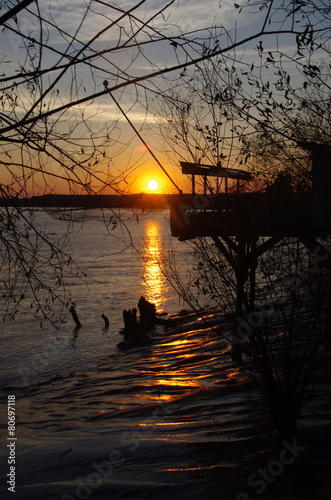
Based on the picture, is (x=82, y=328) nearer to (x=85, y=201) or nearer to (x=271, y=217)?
(x=271, y=217)

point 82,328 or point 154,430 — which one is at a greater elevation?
point 154,430

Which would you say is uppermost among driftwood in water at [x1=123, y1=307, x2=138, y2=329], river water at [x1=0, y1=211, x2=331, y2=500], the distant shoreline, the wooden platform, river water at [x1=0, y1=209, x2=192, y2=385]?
the distant shoreline

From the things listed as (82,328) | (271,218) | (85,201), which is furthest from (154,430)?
(82,328)

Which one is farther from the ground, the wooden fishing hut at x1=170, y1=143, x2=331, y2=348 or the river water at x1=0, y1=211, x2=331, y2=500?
the wooden fishing hut at x1=170, y1=143, x2=331, y2=348

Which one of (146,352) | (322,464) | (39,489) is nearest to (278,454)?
(322,464)

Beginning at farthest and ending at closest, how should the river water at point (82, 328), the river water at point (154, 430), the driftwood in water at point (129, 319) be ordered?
the driftwood in water at point (129, 319) < the river water at point (82, 328) < the river water at point (154, 430)

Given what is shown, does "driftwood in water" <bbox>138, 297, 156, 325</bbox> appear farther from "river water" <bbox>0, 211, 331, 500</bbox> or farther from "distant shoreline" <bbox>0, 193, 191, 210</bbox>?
"distant shoreline" <bbox>0, 193, 191, 210</bbox>

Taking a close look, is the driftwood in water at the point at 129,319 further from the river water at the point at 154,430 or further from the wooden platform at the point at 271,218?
the wooden platform at the point at 271,218

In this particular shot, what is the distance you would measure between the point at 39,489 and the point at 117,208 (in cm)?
398

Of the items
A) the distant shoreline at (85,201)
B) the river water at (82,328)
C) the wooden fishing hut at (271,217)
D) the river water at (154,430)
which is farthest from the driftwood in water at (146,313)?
the distant shoreline at (85,201)

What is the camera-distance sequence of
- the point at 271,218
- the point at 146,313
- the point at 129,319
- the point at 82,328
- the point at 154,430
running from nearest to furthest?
the point at 154,430, the point at 271,218, the point at 129,319, the point at 146,313, the point at 82,328

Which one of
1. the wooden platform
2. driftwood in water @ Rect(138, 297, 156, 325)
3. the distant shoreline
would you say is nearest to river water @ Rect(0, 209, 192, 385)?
the distant shoreline

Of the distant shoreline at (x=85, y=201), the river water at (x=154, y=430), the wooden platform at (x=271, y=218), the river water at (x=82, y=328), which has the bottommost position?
the river water at (x=82, y=328)

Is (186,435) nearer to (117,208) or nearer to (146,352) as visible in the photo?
(117,208)
